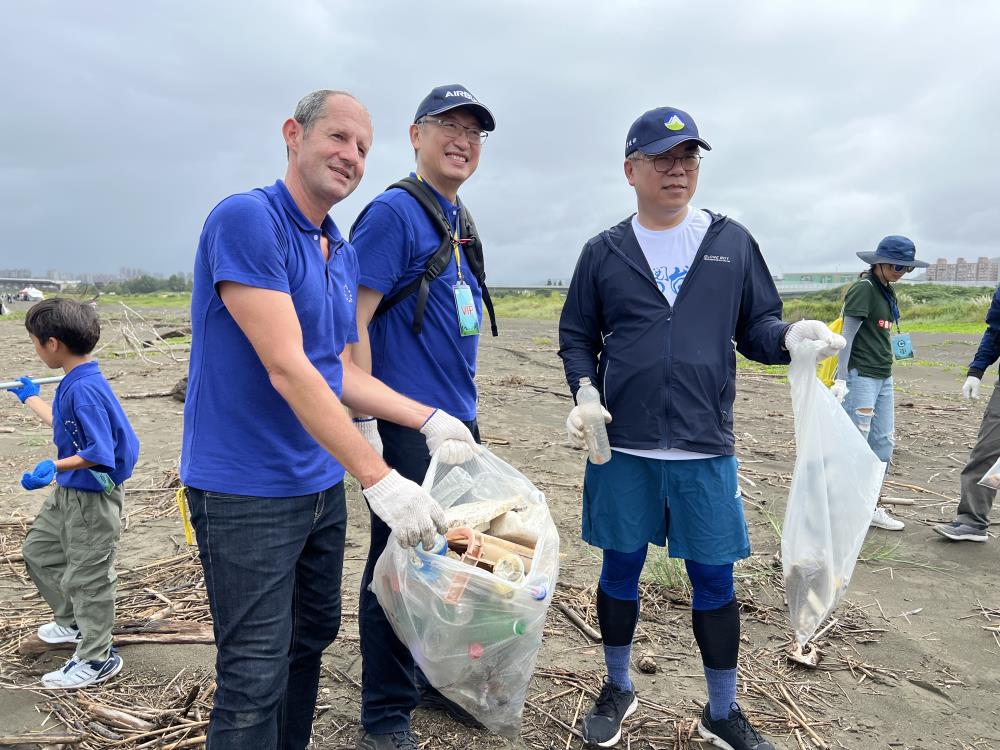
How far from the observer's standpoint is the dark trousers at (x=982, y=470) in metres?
4.35

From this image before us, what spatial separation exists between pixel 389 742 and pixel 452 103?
2164 millimetres

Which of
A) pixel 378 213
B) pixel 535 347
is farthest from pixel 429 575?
pixel 535 347

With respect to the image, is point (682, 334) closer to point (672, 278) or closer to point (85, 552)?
point (672, 278)

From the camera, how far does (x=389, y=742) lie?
229 centimetres

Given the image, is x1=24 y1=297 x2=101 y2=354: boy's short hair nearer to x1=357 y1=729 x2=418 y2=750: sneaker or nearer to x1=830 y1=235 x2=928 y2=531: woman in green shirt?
x1=357 y1=729 x2=418 y2=750: sneaker

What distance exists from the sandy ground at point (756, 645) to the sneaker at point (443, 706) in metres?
0.06

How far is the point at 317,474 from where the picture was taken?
181 cm

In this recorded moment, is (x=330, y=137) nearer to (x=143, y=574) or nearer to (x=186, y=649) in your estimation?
(x=186, y=649)

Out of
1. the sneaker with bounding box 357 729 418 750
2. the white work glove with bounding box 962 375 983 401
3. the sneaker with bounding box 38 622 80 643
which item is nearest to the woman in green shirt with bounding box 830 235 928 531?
the white work glove with bounding box 962 375 983 401

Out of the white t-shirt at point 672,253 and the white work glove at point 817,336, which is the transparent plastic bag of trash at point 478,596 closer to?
the white t-shirt at point 672,253

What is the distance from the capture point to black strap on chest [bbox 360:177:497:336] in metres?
2.29

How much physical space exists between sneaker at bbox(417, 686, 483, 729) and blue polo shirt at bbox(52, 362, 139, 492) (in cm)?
157

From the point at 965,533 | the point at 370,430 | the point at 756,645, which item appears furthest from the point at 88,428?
the point at 965,533

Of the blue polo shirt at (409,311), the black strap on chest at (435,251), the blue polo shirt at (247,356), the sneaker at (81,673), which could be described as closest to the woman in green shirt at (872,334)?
the black strap on chest at (435,251)
